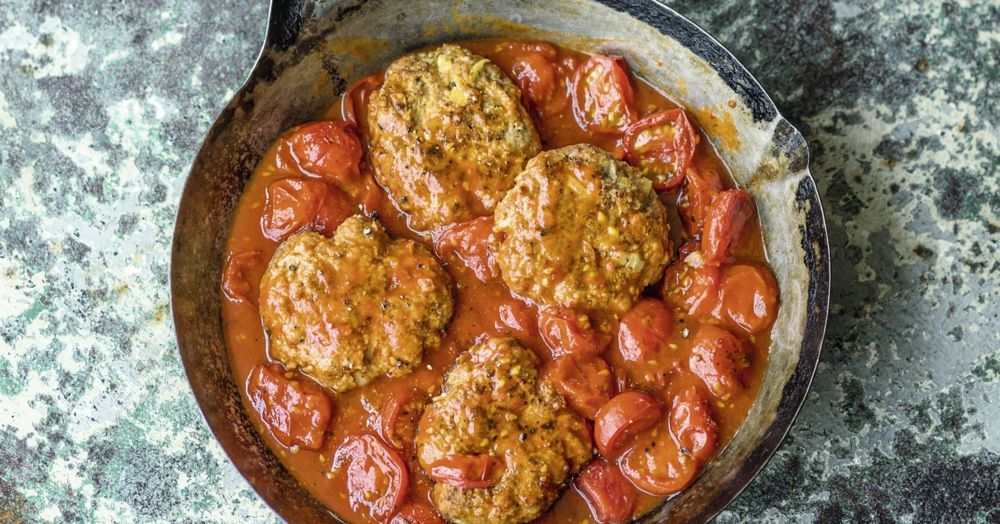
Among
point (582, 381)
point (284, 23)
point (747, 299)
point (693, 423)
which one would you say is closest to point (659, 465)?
point (693, 423)

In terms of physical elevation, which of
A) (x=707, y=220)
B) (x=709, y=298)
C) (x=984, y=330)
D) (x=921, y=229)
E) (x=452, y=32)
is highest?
(x=452, y=32)

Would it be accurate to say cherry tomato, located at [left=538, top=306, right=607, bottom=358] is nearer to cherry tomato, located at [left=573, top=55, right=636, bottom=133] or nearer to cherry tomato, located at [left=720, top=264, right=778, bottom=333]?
cherry tomato, located at [left=720, top=264, right=778, bottom=333]

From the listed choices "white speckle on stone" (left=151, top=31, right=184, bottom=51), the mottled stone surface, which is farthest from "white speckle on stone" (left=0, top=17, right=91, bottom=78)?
"white speckle on stone" (left=151, top=31, right=184, bottom=51)

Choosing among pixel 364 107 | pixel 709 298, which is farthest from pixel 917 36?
pixel 364 107

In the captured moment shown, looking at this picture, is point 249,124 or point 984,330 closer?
point 249,124

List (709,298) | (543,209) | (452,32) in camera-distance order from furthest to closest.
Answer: (452,32)
(709,298)
(543,209)

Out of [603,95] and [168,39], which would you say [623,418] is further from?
[168,39]

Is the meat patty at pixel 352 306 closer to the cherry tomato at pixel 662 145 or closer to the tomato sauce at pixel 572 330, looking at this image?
the tomato sauce at pixel 572 330

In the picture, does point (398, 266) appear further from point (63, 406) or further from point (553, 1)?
point (63, 406)
